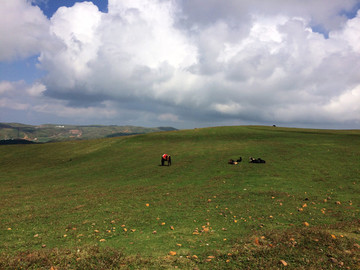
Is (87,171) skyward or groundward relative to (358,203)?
groundward

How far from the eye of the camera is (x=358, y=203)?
1520 centimetres

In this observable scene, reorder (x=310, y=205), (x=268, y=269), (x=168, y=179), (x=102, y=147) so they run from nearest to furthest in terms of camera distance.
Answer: (x=268, y=269) → (x=310, y=205) → (x=168, y=179) → (x=102, y=147)

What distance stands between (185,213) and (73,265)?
7.61 metres

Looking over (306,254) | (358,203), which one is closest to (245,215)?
(306,254)

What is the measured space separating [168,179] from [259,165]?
13.6 metres

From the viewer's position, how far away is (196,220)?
12.9m

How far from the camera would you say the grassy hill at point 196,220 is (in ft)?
27.6

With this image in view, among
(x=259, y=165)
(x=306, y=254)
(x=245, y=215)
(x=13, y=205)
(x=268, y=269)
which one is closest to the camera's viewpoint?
(x=268, y=269)

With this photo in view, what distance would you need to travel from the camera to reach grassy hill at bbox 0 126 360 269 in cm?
841

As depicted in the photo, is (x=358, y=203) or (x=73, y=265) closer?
(x=73, y=265)

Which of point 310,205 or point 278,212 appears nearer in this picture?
point 278,212

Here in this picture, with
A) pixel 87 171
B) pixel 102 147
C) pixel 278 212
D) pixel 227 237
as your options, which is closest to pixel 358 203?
pixel 278 212

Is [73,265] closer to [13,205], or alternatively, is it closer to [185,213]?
[185,213]

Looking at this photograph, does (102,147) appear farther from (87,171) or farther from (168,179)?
(168,179)
